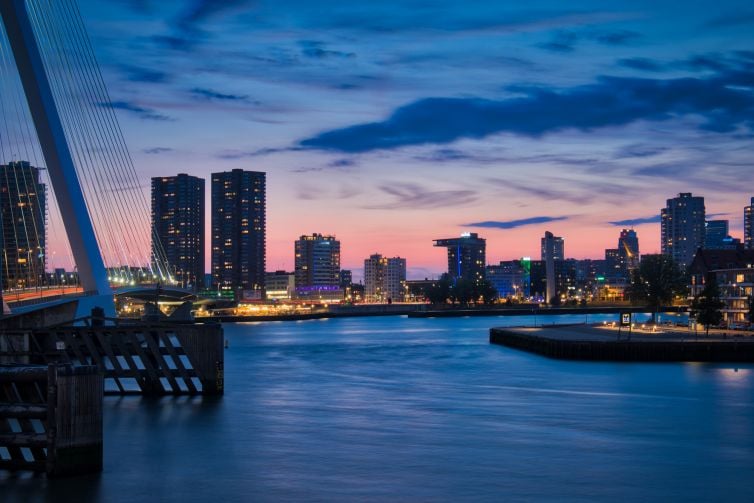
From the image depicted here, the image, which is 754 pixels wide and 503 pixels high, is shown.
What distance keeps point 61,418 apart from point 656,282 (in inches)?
5030

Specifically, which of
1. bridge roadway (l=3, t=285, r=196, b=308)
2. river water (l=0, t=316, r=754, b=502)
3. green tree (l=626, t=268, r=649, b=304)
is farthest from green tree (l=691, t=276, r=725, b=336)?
green tree (l=626, t=268, r=649, b=304)

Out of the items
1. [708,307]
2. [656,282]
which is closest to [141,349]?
[708,307]

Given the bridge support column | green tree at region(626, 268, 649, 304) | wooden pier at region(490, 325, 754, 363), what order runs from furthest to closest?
green tree at region(626, 268, 649, 304), wooden pier at region(490, 325, 754, 363), the bridge support column

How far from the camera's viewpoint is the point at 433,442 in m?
26.8

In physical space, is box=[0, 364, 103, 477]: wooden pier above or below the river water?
above

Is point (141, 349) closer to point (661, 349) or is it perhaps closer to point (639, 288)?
point (661, 349)

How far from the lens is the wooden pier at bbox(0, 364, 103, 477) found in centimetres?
1730

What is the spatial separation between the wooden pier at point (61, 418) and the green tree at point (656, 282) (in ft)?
403

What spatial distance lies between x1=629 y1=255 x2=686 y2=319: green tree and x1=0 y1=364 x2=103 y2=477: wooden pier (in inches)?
4835

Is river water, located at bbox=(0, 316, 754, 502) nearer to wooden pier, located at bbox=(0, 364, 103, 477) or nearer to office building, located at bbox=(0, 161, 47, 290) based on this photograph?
wooden pier, located at bbox=(0, 364, 103, 477)

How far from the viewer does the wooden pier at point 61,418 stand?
17.3 meters

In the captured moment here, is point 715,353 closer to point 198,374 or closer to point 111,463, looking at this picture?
point 198,374

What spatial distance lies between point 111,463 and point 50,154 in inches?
833

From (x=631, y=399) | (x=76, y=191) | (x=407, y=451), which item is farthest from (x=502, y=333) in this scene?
(x=407, y=451)
